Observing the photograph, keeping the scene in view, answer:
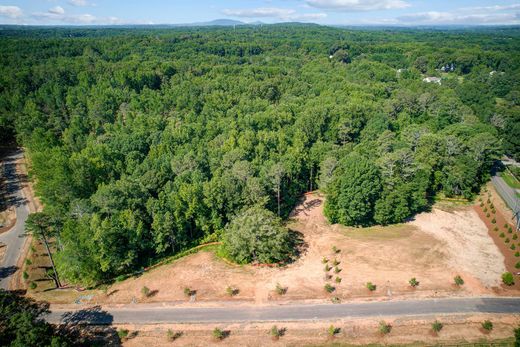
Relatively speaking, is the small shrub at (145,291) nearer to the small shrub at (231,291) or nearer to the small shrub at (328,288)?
the small shrub at (231,291)

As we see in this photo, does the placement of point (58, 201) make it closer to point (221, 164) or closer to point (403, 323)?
point (221, 164)

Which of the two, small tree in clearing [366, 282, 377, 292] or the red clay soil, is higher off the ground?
small tree in clearing [366, 282, 377, 292]

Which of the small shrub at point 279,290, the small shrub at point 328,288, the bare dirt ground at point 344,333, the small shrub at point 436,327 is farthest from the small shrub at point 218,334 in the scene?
the small shrub at point 436,327

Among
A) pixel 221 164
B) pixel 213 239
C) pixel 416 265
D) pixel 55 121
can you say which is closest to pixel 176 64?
pixel 55 121

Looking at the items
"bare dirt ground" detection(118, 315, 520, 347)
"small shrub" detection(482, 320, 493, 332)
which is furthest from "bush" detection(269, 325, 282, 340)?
"small shrub" detection(482, 320, 493, 332)

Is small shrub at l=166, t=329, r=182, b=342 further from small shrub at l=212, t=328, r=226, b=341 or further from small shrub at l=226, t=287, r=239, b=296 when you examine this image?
small shrub at l=226, t=287, r=239, b=296
